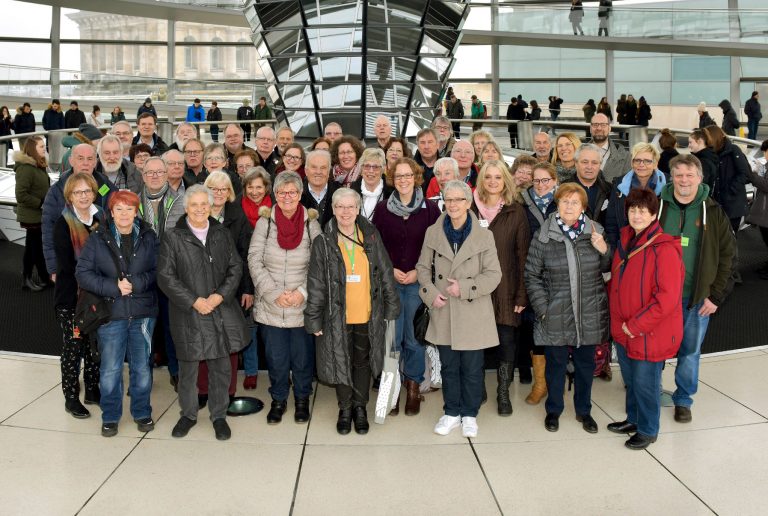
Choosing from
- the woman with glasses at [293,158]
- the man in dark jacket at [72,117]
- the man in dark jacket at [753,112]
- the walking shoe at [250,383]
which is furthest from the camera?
the man in dark jacket at [753,112]

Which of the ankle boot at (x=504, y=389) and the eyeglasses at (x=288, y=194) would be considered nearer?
the eyeglasses at (x=288, y=194)

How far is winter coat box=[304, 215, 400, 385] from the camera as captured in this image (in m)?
5.17

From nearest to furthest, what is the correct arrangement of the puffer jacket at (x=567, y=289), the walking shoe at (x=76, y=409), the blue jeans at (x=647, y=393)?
1. the blue jeans at (x=647, y=393)
2. the puffer jacket at (x=567, y=289)
3. the walking shoe at (x=76, y=409)

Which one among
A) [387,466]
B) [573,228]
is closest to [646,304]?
[573,228]

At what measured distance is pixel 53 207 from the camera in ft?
19.9

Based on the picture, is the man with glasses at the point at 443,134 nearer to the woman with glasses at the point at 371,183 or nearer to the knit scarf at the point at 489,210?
the woman with glasses at the point at 371,183

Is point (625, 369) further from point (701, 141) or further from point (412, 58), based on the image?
point (412, 58)

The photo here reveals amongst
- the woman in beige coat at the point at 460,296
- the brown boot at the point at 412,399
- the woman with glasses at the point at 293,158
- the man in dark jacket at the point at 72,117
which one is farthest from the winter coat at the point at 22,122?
the woman in beige coat at the point at 460,296

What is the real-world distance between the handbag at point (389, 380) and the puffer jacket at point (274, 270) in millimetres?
654

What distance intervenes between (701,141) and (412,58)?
5.33m

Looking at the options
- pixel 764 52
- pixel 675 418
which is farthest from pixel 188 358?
pixel 764 52

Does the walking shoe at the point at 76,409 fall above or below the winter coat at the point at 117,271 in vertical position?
below

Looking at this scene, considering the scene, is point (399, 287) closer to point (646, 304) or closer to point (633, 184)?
point (646, 304)

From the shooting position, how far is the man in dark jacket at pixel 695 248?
5254 mm
